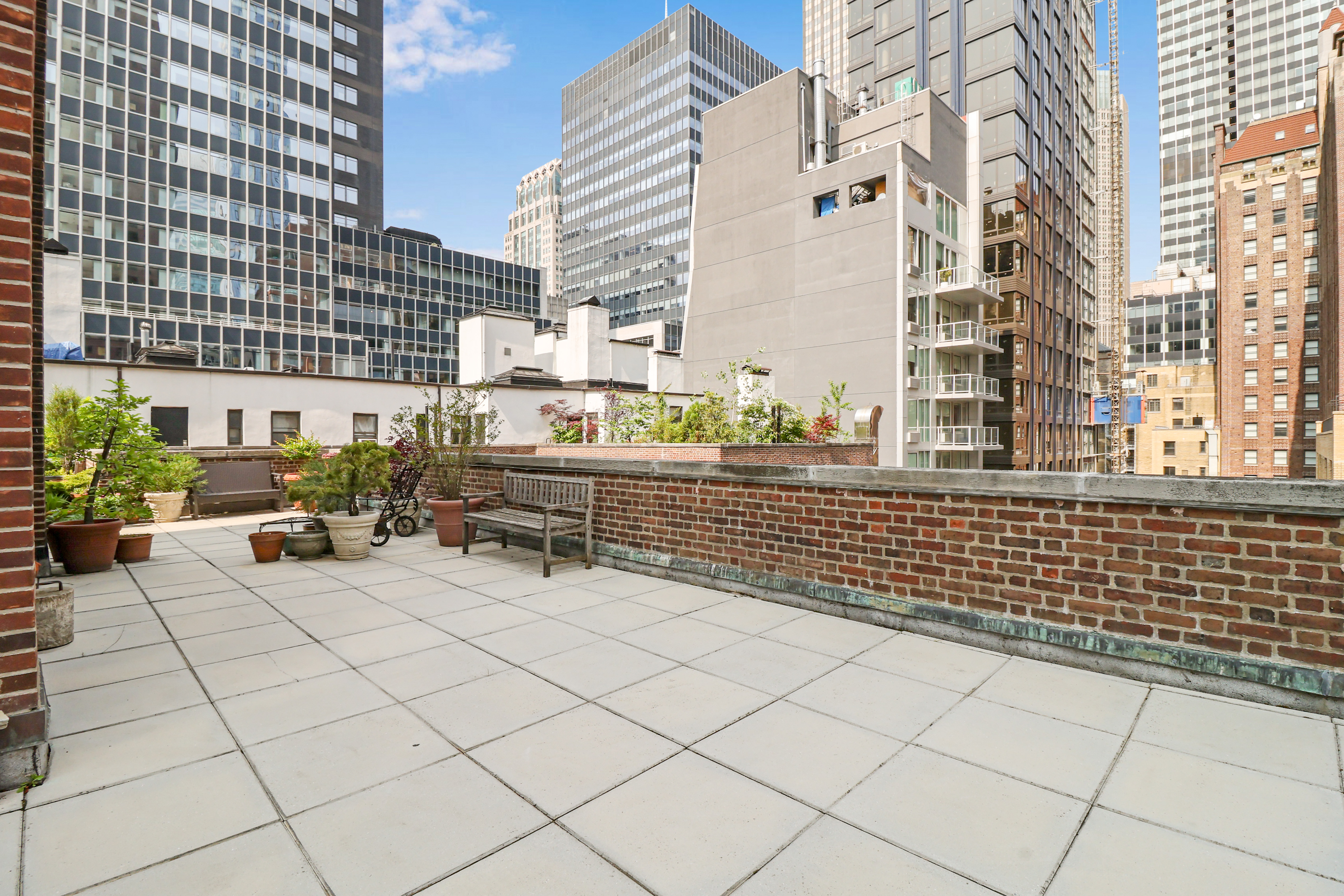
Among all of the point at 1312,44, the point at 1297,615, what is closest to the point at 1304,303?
the point at 1312,44

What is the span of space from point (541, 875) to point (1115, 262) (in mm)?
104913

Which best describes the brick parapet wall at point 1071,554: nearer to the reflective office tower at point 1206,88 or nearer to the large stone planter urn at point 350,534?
the large stone planter urn at point 350,534

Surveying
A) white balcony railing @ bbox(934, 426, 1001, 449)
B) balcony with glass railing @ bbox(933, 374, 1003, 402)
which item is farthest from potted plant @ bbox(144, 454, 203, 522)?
balcony with glass railing @ bbox(933, 374, 1003, 402)

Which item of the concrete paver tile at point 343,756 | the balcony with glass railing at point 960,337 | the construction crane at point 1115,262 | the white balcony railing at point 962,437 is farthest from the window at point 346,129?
the construction crane at point 1115,262

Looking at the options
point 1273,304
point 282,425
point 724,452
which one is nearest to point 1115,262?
point 1273,304

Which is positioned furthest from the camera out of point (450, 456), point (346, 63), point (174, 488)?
point (346, 63)

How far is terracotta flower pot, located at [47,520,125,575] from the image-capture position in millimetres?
7148

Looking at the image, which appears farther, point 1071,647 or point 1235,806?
point 1071,647

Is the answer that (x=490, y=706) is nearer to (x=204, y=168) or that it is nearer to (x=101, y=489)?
A: (x=101, y=489)

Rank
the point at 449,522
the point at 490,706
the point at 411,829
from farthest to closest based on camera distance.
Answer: the point at 449,522, the point at 490,706, the point at 411,829

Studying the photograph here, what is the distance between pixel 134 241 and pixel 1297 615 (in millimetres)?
65662

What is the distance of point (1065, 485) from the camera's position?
168 inches

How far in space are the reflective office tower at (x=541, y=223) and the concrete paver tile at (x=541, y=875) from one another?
469 ft

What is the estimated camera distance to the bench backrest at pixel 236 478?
1250 centimetres
